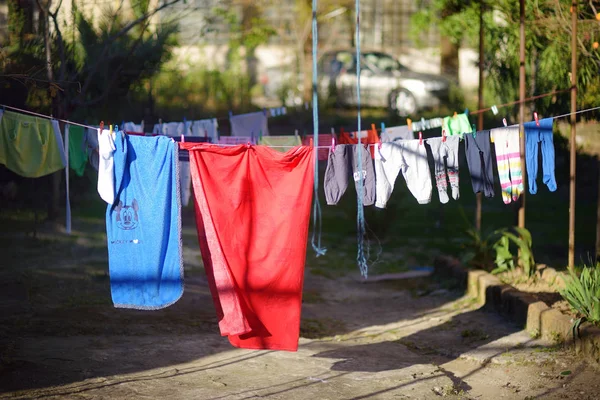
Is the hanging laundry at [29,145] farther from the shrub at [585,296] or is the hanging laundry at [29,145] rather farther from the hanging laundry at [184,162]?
the shrub at [585,296]

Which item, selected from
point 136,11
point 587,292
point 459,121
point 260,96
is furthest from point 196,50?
point 587,292

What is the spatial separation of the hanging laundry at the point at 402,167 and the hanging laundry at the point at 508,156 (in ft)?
2.43

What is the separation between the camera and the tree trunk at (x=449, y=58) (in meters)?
23.1

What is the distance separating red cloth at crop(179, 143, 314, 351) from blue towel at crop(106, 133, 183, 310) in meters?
0.28

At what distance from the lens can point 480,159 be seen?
286 inches

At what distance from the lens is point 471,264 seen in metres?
10.2

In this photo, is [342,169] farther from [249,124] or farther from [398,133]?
[249,124]

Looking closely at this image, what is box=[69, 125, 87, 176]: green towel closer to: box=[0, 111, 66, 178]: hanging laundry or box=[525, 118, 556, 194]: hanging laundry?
box=[0, 111, 66, 178]: hanging laundry

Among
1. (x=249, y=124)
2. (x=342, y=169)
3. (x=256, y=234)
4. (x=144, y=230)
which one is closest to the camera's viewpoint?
(x=256, y=234)

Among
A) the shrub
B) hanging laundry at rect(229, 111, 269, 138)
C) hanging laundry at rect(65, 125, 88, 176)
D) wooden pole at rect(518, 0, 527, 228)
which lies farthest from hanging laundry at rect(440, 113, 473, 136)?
hanging laundry at rect(65, 125, 88, 176)

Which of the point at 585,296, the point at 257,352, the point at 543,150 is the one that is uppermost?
the point at 543,150

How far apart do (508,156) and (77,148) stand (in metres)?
4.13

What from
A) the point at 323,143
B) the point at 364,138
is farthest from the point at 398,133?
the point at 323,143

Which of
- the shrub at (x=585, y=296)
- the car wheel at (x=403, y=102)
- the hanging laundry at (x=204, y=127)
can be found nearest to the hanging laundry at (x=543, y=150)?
the shrub at (x=585, y=296)
